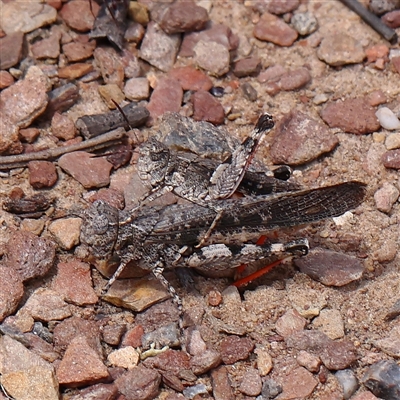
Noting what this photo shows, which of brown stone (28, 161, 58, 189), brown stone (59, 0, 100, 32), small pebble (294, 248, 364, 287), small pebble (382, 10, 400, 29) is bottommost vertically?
small pebble (294, 248, 364, 287)

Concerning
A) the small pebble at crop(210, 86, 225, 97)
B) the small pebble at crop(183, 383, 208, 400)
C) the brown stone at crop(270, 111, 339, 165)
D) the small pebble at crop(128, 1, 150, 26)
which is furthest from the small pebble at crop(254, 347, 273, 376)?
the small pebble at crop(128, 1, 150, 26)

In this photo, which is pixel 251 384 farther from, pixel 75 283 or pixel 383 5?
pixel 383 5

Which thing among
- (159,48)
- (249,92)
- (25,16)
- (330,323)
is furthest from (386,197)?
(25,16)

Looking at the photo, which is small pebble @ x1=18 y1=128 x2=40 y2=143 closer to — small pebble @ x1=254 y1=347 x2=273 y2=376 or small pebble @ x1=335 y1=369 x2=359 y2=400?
small pebble @ x1=254 y1=347 x2=273 y2=376

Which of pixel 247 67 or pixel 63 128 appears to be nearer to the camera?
pixel 63 128

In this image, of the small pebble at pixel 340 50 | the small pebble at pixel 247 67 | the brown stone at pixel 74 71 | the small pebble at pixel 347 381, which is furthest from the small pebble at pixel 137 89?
the small pebble at pixel 347 381
